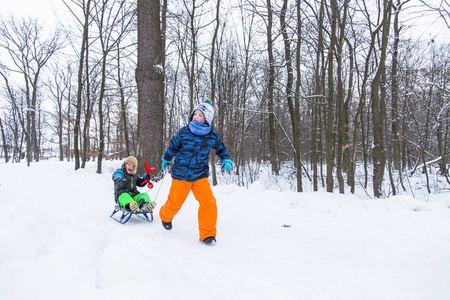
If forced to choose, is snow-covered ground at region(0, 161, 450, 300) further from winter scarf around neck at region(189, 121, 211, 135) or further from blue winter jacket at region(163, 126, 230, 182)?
winter scarf around neck at region(189, 121, 211, 135)

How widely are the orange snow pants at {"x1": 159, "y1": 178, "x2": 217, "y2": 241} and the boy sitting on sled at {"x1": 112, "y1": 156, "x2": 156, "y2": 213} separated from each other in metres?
0.52

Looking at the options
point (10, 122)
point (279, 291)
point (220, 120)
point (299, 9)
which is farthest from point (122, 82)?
point (10, 122)

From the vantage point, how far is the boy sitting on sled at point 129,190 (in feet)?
12.1

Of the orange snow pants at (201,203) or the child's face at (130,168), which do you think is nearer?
the orange snow pants at (201,203)

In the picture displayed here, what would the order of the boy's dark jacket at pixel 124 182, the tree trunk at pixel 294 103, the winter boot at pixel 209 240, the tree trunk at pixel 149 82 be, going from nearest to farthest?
the winter boot at pixel 209 240 → the boy's dark jacket at pixel 124 182 → the tree trunk at pixel 149 82 → the tree trunk at pixel 294 103

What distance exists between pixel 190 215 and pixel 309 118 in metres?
19.4

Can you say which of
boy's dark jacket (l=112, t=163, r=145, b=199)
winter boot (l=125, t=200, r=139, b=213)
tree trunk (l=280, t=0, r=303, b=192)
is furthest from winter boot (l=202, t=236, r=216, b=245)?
tree trunk (l=280, t=0, r=303, b=192)

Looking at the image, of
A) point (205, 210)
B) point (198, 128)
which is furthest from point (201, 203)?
point (198, 128)

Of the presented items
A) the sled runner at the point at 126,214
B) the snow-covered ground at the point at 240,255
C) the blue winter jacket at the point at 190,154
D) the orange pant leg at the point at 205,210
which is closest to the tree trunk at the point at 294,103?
the snow-covered ground at the point at 240,255

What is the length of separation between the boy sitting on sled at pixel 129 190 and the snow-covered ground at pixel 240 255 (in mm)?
277

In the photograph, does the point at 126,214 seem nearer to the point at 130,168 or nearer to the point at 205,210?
the point at 130,168

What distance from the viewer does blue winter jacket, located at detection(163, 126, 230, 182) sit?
3216 mm

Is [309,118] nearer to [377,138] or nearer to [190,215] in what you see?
[377,138]

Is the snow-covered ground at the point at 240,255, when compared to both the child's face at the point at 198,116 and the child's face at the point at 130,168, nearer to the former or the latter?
the child's face at the point at 130,168
